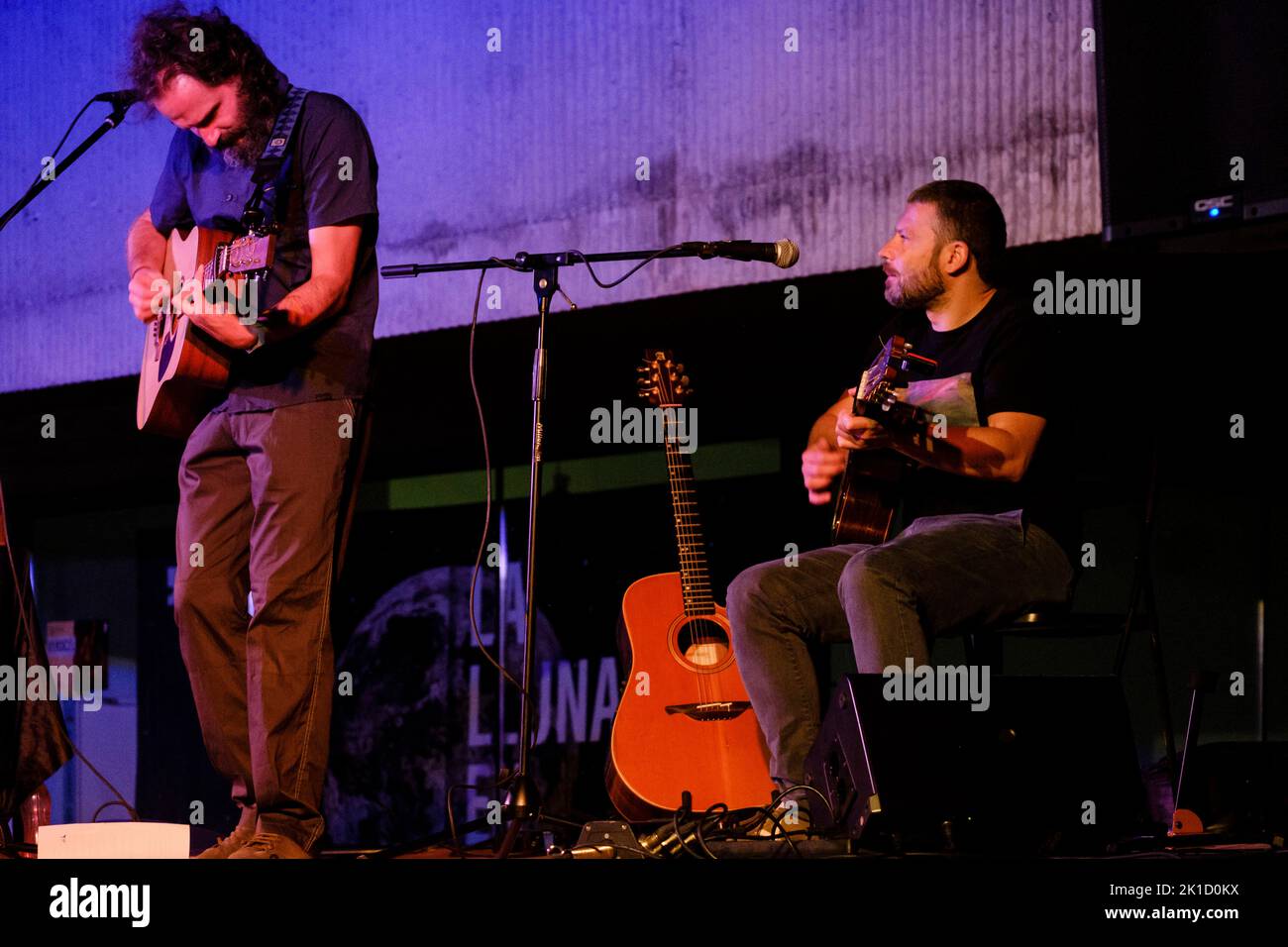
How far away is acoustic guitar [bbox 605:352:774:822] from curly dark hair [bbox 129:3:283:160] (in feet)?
4.30

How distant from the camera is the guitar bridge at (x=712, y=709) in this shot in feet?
12.6

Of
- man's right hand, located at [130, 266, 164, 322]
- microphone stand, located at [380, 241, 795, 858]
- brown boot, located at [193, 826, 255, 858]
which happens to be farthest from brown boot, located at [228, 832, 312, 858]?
man's right hand, located at [130, 266, 164, 322]

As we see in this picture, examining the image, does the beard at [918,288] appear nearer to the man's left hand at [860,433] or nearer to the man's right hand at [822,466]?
the man's right hand at [822,466]

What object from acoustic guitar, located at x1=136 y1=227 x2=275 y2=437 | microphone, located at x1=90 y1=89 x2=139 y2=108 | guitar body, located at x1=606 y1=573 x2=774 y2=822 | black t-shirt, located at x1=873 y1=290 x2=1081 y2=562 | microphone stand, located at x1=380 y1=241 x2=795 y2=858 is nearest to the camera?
microphone stand, located at x1=380 y1=241 x2=795 y2=858

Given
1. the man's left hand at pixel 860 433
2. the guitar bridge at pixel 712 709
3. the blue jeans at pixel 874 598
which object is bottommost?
the guitar bridge at pixel 712 709

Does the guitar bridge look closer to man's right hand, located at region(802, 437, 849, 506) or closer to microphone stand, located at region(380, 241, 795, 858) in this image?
man's right hand, located at region(802, 437, 849, 506)

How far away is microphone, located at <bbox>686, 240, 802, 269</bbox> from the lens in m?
2.94

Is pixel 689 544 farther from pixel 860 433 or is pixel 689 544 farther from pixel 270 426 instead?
pixel 270 426

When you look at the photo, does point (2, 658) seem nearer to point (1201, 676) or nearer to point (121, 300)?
point (121, 300)

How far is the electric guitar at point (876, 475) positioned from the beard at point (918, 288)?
0.16 m

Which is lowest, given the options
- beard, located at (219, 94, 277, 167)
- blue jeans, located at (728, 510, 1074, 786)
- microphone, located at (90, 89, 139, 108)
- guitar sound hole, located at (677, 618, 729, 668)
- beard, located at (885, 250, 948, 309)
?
guitar sound hole, located at (677, 618, 729, 668)

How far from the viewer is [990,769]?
7.95 ft

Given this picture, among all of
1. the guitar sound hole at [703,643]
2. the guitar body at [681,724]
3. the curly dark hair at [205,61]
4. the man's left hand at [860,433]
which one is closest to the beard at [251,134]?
the curly dark hair at [205,61]

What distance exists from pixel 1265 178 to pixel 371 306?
1800mm
